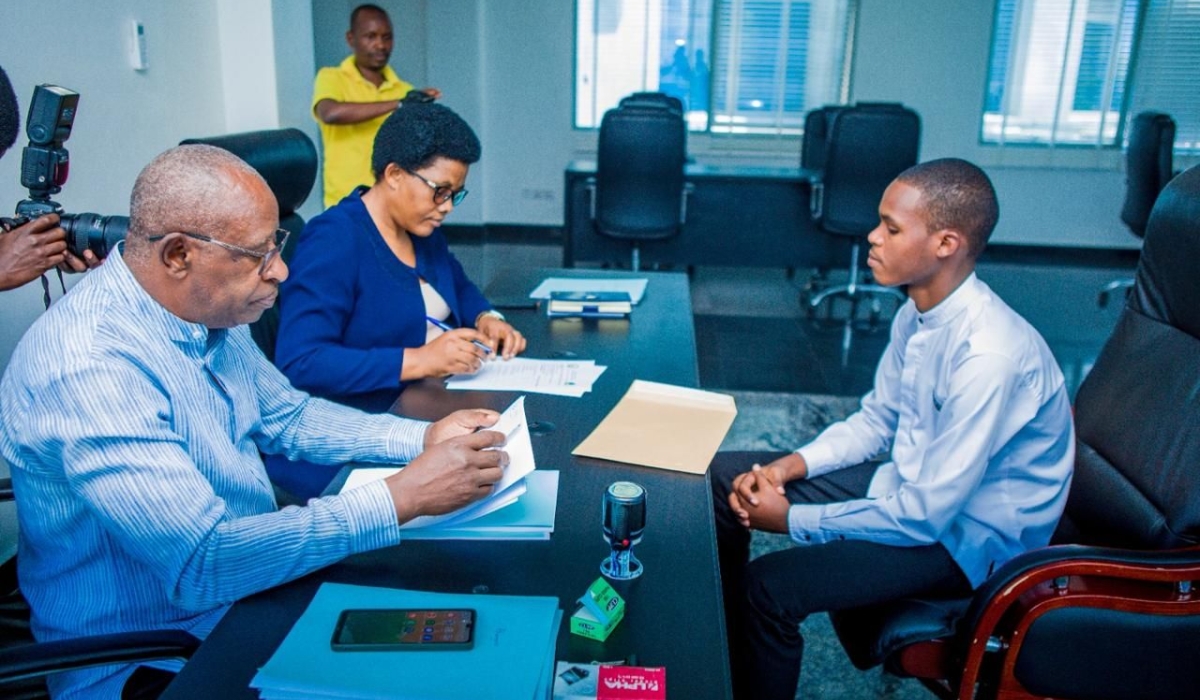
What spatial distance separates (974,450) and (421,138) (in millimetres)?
1163

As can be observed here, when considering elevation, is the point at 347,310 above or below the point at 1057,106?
below

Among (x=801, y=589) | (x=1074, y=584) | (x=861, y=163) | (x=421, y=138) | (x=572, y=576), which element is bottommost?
(x=801, y=589)

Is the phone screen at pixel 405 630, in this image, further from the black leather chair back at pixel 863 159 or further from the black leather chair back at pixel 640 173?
the black leather chair back at pixel 863 159

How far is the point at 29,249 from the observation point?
1.45 m

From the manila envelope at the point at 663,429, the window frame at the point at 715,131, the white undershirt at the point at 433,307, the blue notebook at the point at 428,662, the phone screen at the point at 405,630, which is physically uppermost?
the window frame at the point at 715,131

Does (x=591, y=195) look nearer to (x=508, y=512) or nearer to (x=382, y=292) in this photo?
(x=382, y=292)

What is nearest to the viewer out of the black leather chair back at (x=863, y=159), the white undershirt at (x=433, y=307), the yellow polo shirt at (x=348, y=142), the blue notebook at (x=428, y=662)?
the blue notebook at (x=428, y=662)

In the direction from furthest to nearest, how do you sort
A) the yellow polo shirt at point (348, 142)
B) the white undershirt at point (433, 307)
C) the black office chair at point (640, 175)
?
the black office chair at point (640, 175) → the yellow polo shirt at point (348, 142) → the white undershirt at point (433, 307)

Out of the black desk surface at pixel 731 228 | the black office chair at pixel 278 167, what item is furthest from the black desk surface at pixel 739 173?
the black office chair at pixel 278 167

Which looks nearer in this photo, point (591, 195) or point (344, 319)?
point (344, 319)

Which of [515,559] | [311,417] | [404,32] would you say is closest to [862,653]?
[515,559]

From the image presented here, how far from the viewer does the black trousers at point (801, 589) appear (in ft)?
4.76

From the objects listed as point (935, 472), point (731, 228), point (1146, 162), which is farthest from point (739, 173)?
point (935, 472)

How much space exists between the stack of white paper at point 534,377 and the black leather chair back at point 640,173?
114 inches
